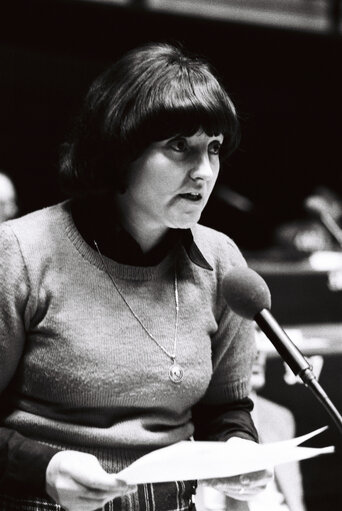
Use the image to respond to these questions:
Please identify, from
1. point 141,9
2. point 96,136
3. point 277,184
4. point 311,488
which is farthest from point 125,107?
point 277,184

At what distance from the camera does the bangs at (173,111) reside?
110 cm

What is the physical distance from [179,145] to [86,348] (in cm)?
37

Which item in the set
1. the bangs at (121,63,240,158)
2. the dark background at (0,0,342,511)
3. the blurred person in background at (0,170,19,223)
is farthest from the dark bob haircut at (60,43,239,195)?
the dark background at (0,0,342,511)

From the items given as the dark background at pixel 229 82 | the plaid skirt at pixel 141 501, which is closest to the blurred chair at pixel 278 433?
the plaid skirt at pixel 141 501

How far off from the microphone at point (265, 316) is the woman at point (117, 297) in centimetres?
16

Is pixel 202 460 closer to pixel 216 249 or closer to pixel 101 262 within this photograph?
pixel 101 262

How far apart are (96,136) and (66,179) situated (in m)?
0.11

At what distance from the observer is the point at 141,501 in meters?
1.12

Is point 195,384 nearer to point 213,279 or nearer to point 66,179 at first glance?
point 213,279

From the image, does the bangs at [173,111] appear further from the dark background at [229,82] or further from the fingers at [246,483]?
the dark background at [229,82]

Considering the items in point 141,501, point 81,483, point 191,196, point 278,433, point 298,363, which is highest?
point 191,196

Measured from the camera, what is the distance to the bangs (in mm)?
1099

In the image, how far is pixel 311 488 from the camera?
1.81 m

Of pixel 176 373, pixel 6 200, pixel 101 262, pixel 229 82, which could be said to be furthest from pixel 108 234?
pixel 229 82
